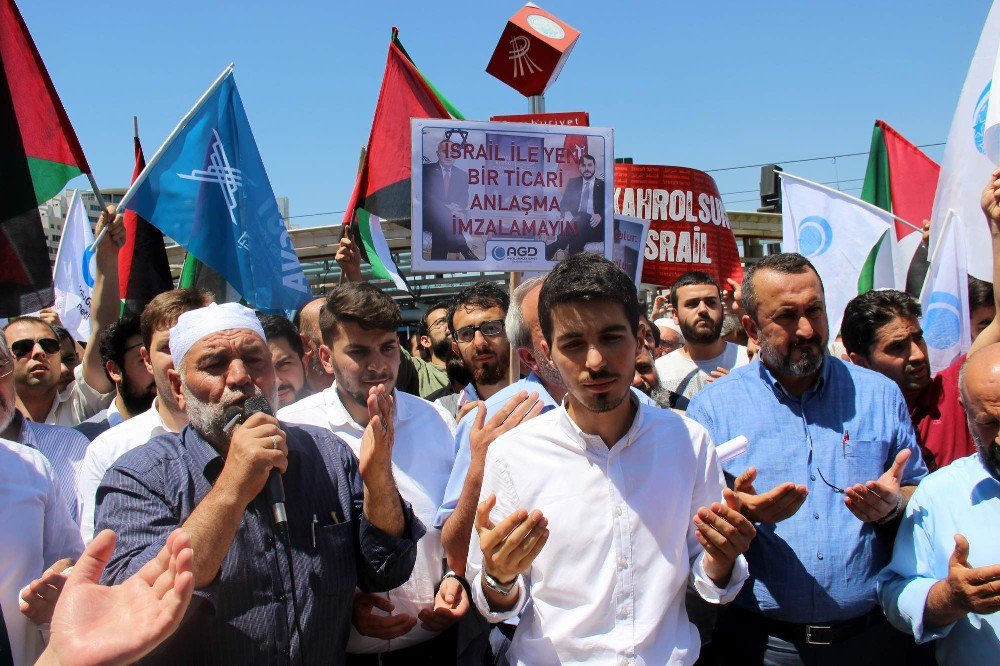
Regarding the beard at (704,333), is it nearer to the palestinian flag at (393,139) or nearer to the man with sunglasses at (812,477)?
the palestinian flag at (393,139)

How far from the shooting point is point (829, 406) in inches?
123

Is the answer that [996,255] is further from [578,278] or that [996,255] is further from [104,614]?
[104,614]

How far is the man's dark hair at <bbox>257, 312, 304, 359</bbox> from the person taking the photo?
179 inches

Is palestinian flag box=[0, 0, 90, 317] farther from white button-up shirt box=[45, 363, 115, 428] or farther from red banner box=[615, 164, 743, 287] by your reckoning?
red banner box=[615, 164, 743, 287]

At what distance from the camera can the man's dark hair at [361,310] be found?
11.2 feet

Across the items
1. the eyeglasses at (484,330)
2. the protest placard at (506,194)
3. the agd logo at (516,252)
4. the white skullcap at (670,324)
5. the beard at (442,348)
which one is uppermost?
the protest placard at (506,194)

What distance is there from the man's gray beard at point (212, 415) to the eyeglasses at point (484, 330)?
6.40ft

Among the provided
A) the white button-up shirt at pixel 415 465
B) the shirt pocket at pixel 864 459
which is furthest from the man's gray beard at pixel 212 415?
the shirt pocket at pixel 864 459

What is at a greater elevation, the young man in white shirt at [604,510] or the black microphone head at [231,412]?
the black microphone head at [231,412]

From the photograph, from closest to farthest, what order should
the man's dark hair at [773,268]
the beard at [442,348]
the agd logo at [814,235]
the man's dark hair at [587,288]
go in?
1. the man's dark hair at [587,288]
2. the man's dark hair at [773,268]
3. the beard at [442,348]
4. the agd logo at [814,235]

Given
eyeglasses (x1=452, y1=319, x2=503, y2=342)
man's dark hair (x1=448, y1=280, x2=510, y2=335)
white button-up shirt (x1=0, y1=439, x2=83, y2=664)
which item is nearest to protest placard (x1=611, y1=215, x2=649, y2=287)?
man's dark hair (x1=448, y1=280, x2=510, y2=335)

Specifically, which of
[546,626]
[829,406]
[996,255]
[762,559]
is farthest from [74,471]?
[996,255]

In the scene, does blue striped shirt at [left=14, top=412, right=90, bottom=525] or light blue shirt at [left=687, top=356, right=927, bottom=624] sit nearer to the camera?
light blue shirt at [left=687, top=356, right=927, bottom=624]

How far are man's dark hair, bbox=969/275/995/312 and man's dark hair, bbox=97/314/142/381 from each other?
4743 mm
